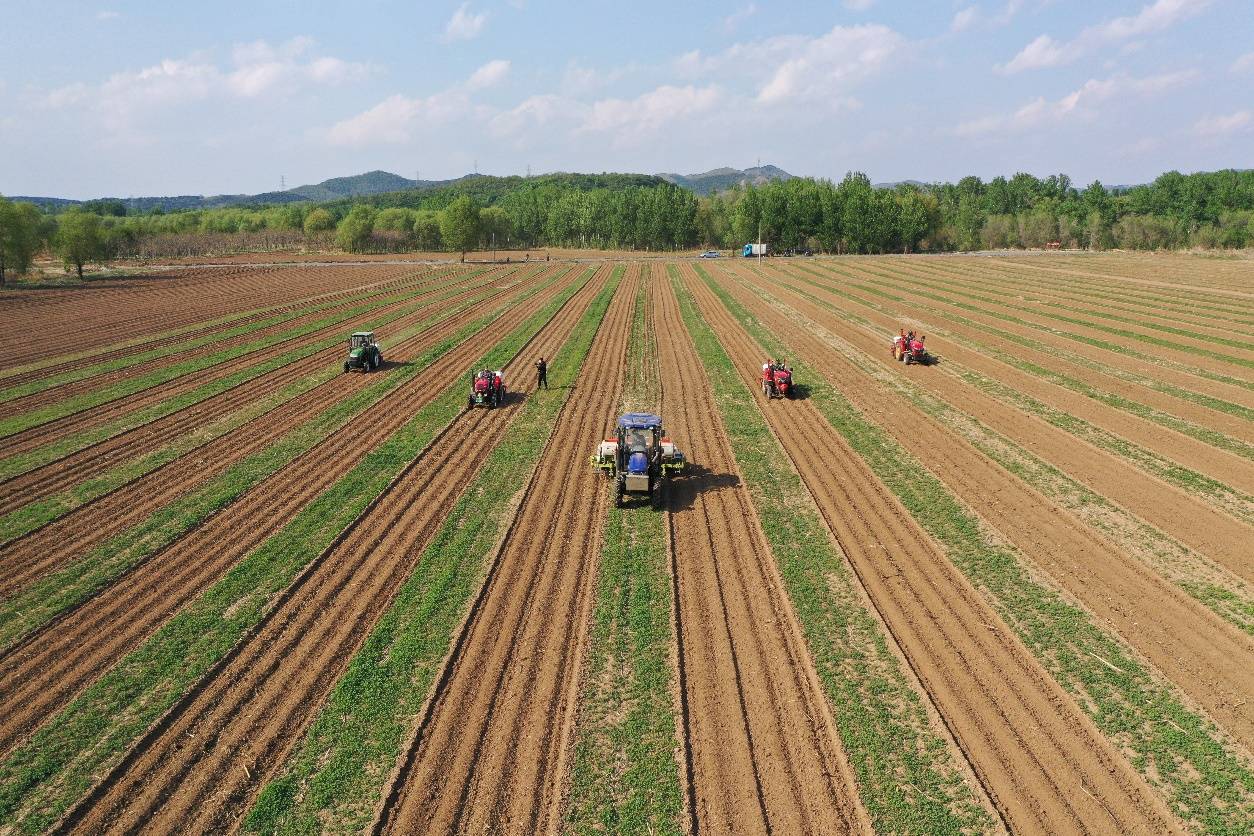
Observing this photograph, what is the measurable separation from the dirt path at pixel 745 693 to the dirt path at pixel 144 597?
989cm

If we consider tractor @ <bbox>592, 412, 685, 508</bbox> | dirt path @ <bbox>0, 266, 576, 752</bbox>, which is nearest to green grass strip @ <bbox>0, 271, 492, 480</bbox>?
dirt path @ <bbox>0, 266, 576, 752</bbox>

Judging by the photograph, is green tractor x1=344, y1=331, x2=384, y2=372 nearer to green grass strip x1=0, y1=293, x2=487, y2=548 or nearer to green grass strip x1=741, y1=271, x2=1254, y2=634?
green grass strip x1=0, y1=293, x2=487, y2=548

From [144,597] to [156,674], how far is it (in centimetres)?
301

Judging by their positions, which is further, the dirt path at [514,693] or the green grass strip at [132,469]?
the green grass strip at [132,469]

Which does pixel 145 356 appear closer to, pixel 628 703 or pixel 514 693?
pixel 514 693

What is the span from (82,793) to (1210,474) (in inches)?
1037

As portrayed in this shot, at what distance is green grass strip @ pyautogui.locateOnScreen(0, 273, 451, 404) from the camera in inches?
1203

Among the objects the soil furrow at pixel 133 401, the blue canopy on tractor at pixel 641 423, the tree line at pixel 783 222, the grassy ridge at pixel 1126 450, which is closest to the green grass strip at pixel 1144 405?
the grassy ridge at pixel 1126 450

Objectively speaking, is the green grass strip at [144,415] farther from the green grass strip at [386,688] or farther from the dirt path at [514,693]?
the dirt path at [514,693]

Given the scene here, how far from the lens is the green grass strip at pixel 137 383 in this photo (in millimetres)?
25938

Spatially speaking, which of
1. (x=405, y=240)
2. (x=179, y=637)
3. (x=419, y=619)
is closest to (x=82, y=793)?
(x=179, y=637)

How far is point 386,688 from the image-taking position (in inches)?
444

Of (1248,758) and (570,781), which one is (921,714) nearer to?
(1248,758)

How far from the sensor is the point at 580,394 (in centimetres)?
2808
